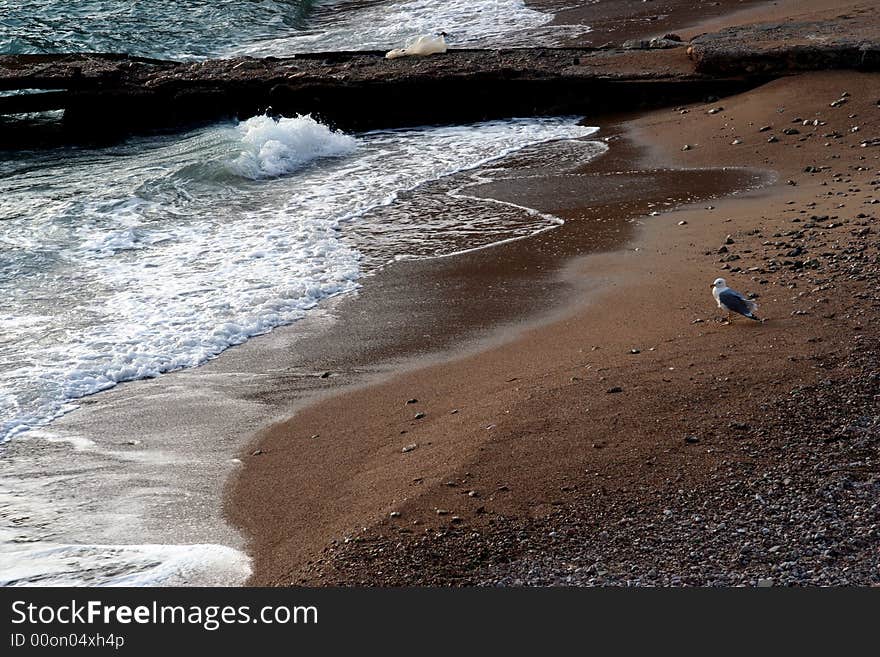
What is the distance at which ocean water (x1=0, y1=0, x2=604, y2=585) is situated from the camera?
518 centimetres

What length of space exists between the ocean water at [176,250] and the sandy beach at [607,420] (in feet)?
2.05

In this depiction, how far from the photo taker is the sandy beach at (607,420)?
4.29 metres

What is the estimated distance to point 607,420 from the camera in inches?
210

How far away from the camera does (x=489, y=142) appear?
13102 millimetres

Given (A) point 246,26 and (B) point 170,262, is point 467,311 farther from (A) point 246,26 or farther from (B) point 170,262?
(A) point 246,26

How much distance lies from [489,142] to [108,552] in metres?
9.23

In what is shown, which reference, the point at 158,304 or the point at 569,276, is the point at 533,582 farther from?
the point at 158,304

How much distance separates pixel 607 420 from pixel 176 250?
5641mm

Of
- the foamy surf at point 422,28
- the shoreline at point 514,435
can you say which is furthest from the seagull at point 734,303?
the foamy surf at point 422,28

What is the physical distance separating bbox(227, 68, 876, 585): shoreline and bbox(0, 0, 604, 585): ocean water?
624mm

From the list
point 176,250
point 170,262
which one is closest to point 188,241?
point 176,250

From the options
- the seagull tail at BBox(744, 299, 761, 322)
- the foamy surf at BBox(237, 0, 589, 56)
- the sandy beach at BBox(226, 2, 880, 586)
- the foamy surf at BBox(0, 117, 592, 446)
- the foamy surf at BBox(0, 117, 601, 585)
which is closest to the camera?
the sandy beach at BBox(226, 2, 880, 586)

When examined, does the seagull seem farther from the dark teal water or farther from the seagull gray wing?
the dark teal water

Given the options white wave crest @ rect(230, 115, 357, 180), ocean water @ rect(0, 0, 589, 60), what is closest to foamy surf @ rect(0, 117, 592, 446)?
white wave crest @ rect(230, 115, 357, 180)
